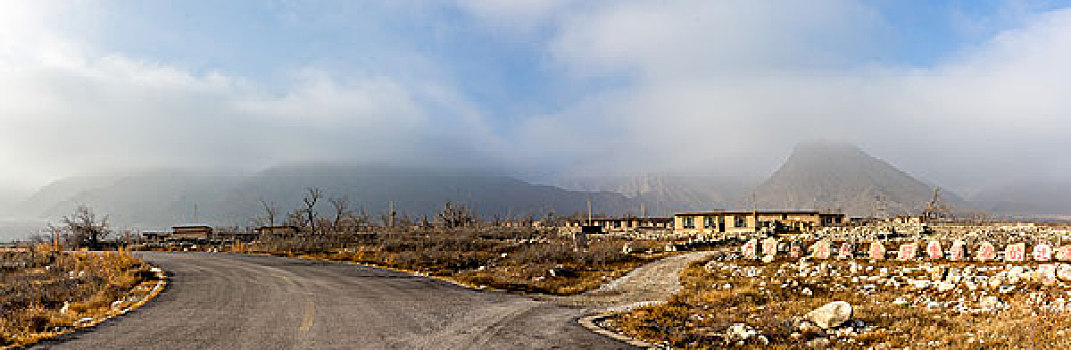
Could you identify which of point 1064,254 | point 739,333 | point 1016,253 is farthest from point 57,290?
point 1064,254

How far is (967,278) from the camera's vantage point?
17969mm

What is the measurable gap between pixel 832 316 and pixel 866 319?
4.36 ft

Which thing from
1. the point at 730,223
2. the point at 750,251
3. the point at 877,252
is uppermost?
the point at 877,252

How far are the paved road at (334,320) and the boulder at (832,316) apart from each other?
4913 mm

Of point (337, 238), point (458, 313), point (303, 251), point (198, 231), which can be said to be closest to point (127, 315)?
point (458, 313)

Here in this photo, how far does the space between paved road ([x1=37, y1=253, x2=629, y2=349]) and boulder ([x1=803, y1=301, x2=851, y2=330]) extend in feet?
16.1

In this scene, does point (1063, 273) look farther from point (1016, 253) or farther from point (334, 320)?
point (334, 320)

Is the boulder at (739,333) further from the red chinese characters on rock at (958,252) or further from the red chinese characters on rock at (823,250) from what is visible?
the red chinese characters on rock at (958,252)

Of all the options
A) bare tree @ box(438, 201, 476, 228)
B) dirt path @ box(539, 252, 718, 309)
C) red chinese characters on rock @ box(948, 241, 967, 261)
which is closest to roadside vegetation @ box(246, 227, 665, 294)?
dirt path @ box(539, 252, 718, 309)

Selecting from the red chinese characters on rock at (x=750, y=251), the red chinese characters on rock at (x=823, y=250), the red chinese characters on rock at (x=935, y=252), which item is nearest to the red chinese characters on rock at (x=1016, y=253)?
the red chinese characters on rock at (x=935, y=252)

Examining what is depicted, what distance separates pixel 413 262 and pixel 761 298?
2194cm

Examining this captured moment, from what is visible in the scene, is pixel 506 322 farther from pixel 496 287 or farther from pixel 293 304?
pixel 496 287

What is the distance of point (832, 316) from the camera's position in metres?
A: 12.5

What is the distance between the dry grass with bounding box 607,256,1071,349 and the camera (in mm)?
10633
